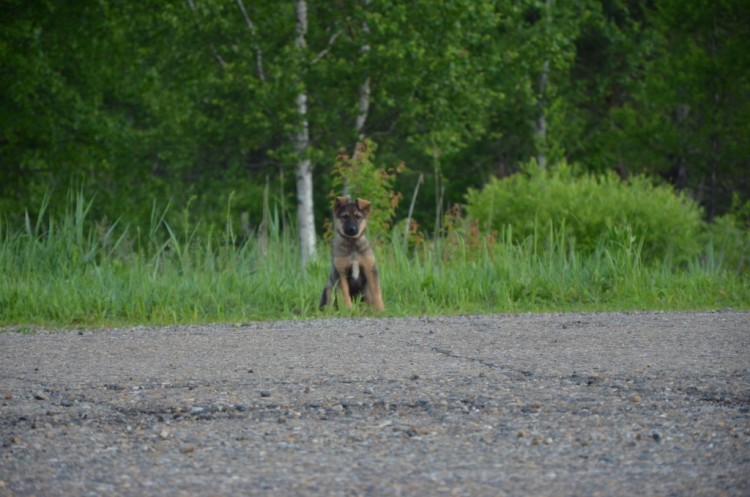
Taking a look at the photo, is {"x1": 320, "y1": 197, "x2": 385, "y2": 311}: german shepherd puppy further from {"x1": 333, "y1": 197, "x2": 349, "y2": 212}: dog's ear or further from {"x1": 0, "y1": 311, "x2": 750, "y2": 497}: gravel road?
{"x1": 0, "y1": 311, "x2": 750, "y2": 497}: gravel road

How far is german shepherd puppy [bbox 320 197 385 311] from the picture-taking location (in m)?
8.86

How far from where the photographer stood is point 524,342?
6484 mm

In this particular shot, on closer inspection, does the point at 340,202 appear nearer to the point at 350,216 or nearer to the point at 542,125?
the point at 350,216


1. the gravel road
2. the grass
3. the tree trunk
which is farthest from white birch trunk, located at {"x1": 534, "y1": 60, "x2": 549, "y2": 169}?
the gravel road

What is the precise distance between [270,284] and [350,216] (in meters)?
0.89

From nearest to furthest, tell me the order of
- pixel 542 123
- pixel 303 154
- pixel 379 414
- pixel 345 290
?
pixel 379 414 < pixel 345 290 < pixel 303 154 < pixel 542 123

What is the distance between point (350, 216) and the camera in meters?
9.20

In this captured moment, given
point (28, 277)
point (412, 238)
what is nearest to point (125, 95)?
point (412, 238)

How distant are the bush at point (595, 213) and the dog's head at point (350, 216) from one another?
17.4 feet

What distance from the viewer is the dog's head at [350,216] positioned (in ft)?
29.8

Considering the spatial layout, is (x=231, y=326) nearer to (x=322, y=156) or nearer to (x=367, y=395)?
(x=367, y=395)

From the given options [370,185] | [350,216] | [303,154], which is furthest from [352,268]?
[303,154]

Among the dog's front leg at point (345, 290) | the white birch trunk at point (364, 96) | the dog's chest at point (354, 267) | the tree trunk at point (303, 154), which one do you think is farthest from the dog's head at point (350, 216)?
the white birch trunk at point (364, 96)

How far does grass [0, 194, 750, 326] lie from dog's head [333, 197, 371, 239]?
0.64 metres
